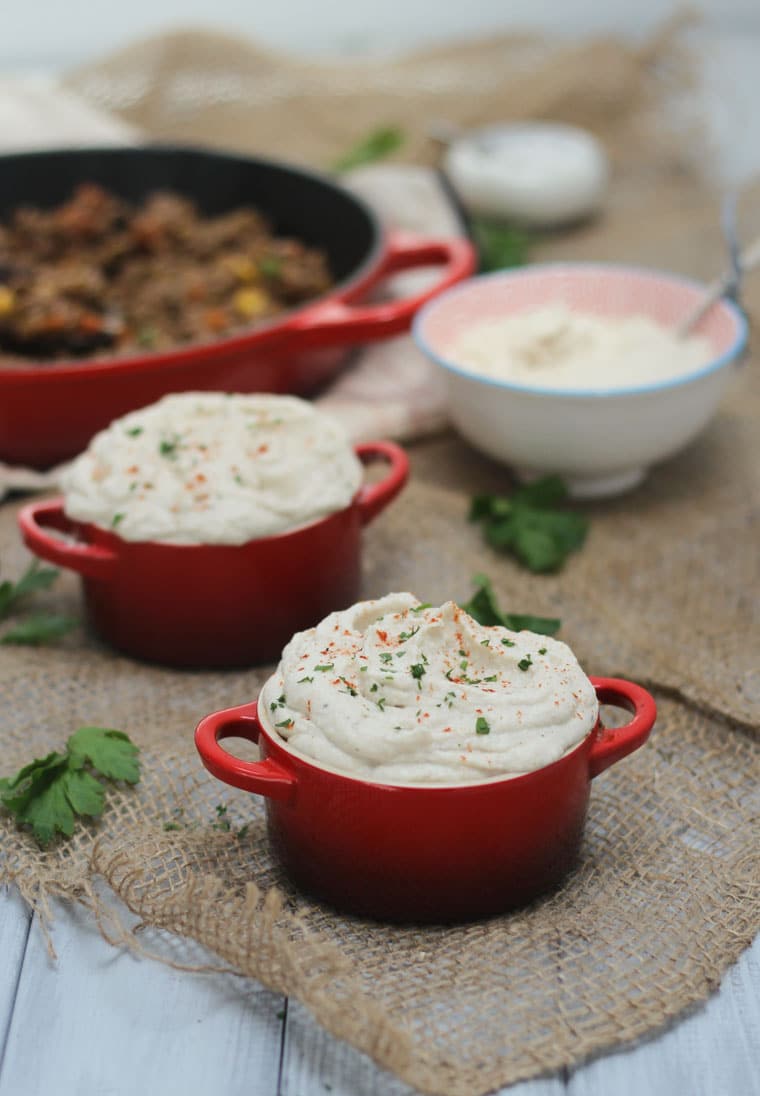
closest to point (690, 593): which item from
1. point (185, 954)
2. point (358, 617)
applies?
point (358, 617)

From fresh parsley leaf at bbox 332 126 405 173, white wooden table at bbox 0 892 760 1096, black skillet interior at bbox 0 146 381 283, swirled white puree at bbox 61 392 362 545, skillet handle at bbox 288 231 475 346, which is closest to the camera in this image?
white wooden table at bbox 0 892 760 1096

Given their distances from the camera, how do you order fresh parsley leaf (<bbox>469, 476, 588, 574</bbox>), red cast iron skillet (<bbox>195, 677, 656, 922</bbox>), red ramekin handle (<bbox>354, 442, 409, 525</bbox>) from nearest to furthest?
1. red cast iron skillet (<bbox>195, 677, 656, 922</bbox>)
2. red ramekin handle (<bbox>354, 442, 409, 525</bbox>)
3. fresh parsley leaf (<bbox>469, 476, 588, 574</bbox>)

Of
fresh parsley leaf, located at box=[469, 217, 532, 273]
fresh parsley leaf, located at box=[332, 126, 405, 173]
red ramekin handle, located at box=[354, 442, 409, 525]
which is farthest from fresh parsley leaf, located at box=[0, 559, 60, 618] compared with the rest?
fresh parsley leaf, located at box=[332, 126, 405, 173]

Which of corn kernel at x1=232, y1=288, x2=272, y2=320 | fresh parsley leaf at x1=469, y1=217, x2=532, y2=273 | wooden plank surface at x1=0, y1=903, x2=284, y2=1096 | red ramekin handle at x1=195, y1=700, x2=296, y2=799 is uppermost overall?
red ramekin handle at x1=195, y1=700, x2=296, y2=799

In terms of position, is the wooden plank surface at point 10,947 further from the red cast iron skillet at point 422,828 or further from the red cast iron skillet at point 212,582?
the red cast iron skillet at point 212,582

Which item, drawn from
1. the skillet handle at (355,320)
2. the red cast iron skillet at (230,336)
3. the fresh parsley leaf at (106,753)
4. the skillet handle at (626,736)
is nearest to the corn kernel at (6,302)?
the red cast iron skillet at (230,336)

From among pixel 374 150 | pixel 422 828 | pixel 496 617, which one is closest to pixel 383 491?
pixel 496 617

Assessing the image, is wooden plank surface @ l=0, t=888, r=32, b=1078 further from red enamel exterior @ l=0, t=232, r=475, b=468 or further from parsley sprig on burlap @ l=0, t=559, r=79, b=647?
red enamel exterior @ l=0, t=232, r=475, b=468
